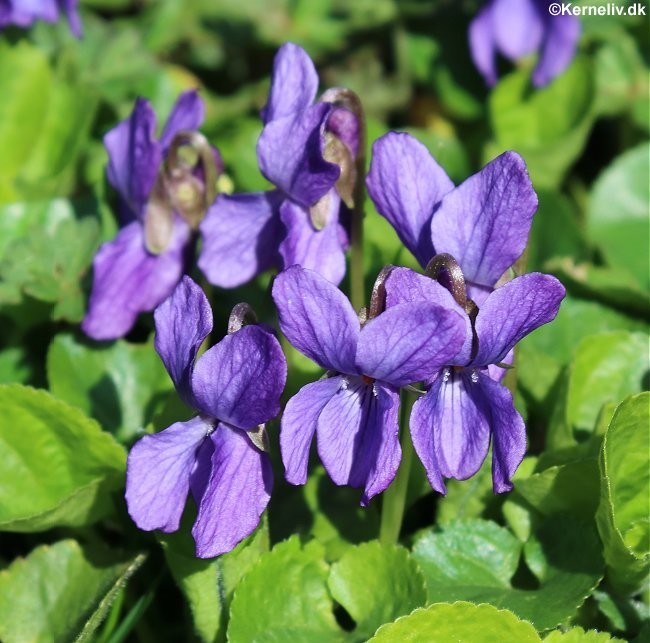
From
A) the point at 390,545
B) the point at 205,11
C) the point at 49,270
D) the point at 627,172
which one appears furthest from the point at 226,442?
the point at 205,11

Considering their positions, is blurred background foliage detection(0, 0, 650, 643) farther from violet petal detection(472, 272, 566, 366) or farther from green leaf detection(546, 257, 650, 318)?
violet petal detection(472, 272, 566, 366)

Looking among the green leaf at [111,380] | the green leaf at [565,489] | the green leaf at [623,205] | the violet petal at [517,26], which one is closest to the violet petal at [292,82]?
the green leaf at [111,380]

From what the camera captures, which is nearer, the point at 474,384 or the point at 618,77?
the point at 474,384

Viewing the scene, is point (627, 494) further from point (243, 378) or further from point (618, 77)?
point (618, 77)

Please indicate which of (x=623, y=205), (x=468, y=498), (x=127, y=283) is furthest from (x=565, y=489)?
(x=623, y=205)

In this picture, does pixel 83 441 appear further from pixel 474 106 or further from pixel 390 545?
pixel 474 106
